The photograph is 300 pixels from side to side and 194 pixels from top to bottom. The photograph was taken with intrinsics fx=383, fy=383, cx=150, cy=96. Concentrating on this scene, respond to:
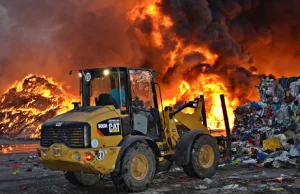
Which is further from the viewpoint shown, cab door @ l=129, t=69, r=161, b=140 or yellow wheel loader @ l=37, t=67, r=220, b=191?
cab door @ l=129, t=69, r=161, b=140

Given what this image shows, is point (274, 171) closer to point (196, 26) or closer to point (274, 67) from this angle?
point (196, 26)

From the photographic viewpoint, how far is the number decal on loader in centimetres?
768

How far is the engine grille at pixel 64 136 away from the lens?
7.59 m

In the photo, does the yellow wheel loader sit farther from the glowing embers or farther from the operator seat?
the glowing embers

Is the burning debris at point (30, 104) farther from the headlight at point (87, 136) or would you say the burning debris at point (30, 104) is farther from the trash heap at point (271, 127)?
the headlight at point (87, 136)

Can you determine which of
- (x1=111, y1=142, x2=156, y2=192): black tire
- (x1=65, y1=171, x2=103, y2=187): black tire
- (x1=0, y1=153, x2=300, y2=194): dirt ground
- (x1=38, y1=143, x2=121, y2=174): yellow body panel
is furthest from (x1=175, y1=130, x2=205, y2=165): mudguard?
(x1=65, y1=171, x2=103, y2=187): black tire

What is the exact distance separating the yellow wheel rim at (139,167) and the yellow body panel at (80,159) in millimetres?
518

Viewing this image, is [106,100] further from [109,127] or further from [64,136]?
[64,136]

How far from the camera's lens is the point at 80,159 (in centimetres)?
742

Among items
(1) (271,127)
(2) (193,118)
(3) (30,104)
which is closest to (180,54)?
(3) (30,104)

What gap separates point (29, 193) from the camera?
329 inches

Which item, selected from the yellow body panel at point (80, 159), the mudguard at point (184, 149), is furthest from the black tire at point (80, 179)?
the mudguard at point (184, 149)

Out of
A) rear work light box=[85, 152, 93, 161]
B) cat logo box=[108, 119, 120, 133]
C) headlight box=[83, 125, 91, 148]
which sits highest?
cat logo box=[108, 119, 120, 133]

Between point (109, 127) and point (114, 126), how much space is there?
0.13m
